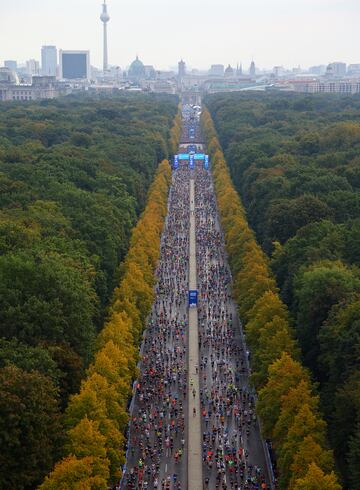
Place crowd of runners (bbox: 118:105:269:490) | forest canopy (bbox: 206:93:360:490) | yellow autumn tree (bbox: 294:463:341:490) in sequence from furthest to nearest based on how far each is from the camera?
1. crowd of runners (bbox: 118:105:269:490)
2. forest canopy (bbox: 206:93:360:490)
3. yellow autumn tree (bbox: 294:463:341:490)

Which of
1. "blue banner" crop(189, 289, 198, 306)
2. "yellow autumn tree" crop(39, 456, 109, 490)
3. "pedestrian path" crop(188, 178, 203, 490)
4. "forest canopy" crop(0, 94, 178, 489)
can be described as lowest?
"pedestrian path" crop(188, 178, 203, 490)

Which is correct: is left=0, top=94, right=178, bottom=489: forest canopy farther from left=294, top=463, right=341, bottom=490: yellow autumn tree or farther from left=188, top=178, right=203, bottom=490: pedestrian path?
left=294, top=463, right=341, bottom=490: yellow autumn tree

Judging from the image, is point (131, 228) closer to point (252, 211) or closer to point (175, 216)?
point (252, 211)

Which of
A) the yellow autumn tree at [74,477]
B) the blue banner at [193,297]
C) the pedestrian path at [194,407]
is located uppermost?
the yellow autumn tree at [74,477]

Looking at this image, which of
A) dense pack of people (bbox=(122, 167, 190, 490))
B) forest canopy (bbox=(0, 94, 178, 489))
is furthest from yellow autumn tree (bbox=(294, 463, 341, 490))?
forest canopy (bbox=(0, 94, 178, 489))

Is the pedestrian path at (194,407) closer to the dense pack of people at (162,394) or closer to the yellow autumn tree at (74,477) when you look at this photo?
the dense pack of people at (162,394)

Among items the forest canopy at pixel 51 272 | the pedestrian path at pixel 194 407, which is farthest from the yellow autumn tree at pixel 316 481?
the forest canopy at pixel 51 272

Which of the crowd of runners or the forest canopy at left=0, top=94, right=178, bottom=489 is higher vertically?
the forest canopy at left=0, top=94, right=178, bottom=489

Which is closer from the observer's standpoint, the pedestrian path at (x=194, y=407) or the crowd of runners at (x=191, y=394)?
the pedestrian path at (x=194, y=407)
